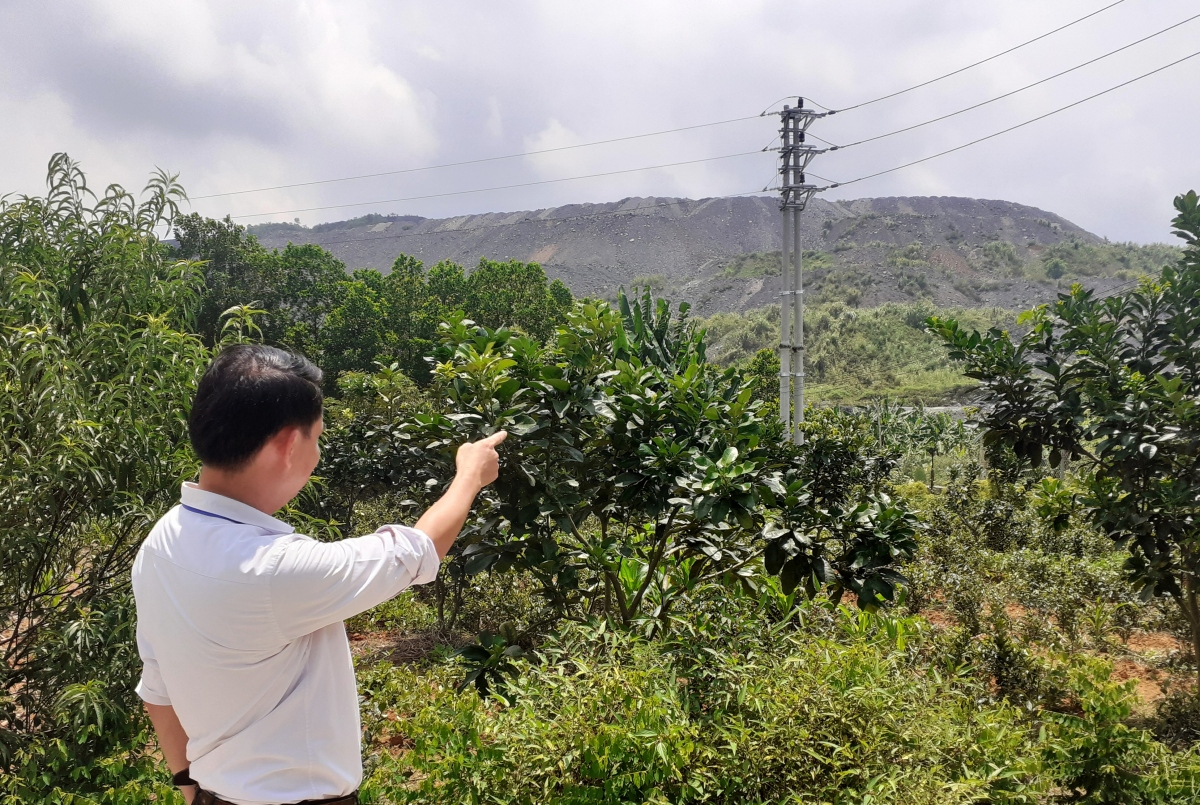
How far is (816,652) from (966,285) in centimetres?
8653

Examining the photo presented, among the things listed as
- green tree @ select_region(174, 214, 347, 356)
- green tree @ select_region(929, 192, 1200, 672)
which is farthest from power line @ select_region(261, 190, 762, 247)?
green tree @ select_region(929, 192, 1200, 672)

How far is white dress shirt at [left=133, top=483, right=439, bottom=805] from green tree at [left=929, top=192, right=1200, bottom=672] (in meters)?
3.53

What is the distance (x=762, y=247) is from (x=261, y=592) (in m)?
110

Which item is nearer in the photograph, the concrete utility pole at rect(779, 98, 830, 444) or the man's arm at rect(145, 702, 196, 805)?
the man's arm at rect(145, 702, 196, 805)

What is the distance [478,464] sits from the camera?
1.39 m

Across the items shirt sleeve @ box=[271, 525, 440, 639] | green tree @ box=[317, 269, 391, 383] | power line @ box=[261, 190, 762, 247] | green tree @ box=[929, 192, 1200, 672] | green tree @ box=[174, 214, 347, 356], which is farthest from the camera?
power line @ box=[261, 190, 762, 247]

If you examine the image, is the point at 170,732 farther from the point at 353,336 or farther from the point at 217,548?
the point at 353,336

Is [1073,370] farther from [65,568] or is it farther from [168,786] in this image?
[65,568]

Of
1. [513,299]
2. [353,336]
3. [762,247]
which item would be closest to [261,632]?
[353,336]

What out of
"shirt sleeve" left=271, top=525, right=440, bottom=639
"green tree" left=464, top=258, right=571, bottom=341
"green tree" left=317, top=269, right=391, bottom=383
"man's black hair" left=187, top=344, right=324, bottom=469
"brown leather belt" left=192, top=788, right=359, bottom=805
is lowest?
"brown leather belt" left=192, top=788, right=359, bottom=805

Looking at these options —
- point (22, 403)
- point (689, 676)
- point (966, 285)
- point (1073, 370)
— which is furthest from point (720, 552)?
point (966, 285)

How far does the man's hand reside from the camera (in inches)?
54.0

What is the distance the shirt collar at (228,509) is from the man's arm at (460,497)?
22 cm

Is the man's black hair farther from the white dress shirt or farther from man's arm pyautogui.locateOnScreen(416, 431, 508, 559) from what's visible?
man's arm pyautogui.locateOnScreen(416, 431, 508, 559)
